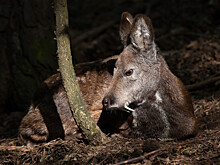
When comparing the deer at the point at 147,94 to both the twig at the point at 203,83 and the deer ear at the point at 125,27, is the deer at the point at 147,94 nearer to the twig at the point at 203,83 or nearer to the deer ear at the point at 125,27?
the deer ear at the point at 125,27

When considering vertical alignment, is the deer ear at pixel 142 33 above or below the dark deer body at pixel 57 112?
above

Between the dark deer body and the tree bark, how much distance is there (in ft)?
2.77

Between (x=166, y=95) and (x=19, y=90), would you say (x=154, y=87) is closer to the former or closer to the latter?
(x=166, y=95)

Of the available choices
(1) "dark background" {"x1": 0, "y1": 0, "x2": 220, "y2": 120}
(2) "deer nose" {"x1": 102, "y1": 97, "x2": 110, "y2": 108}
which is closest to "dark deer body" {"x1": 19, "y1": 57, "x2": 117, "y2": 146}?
(2) "deer nose" {"x1": 102, "y1": 97, "x2": 110, "y2": 108}

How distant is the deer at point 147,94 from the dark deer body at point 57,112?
0.44m

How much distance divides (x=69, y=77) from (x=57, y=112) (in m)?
1.27

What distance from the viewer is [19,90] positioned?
253 inches

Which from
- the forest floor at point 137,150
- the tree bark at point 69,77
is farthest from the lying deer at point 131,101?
the tree bark at point 69,77

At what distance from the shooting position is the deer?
167 inches

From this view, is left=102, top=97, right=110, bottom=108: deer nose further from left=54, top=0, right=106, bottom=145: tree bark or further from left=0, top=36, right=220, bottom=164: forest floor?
left=0, top=36, right=220, bottom=164: forest floor

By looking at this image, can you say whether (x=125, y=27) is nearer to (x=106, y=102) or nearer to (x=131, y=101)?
(x=131, y=101)

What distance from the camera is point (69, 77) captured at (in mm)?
3748

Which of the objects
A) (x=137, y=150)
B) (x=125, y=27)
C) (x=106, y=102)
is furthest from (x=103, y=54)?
(x=137, y=150)

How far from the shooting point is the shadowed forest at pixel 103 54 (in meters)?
3.70
